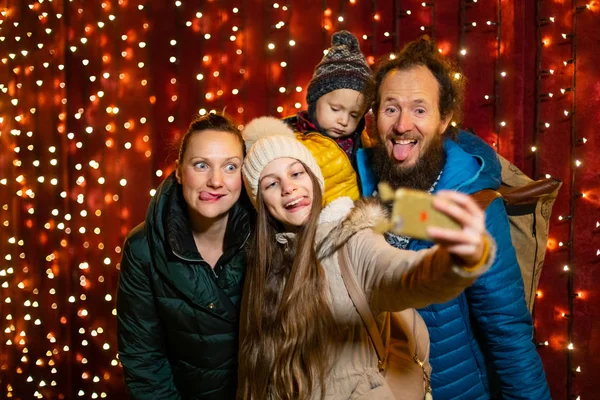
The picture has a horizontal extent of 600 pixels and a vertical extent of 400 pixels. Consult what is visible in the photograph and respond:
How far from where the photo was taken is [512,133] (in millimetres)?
2783

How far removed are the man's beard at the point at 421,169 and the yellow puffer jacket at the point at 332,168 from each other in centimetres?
17

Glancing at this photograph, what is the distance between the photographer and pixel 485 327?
143 centimetres

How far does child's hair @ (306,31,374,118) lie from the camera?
6.02ft

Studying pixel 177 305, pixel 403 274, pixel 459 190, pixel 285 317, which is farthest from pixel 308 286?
pixel 177 305

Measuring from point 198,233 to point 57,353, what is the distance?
2.18m

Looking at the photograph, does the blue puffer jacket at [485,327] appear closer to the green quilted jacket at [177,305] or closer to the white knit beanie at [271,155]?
the white knit beanie at [271,155]

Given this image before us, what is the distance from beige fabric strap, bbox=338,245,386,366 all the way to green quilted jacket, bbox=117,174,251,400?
1.92 feet

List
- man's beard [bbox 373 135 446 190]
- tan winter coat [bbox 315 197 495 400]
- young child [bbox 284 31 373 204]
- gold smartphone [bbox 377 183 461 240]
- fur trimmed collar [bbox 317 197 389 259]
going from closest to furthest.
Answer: gold smartphone [bbox 377 183 461 240] → tan winter coat [bbox 315 197 495 400] → fur trimmed collar [bbox 317 197 389 259] → man's beard [bbox 373 135 446 190] → young child [bbox 284 31 373 204]

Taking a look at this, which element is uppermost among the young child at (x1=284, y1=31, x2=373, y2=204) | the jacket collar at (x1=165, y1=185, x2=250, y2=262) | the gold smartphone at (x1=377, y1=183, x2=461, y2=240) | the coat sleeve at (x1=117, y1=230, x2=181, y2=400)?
the young child at (x1=284, y1=31, x2=373, y2=204)

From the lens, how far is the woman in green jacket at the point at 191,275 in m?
1.60

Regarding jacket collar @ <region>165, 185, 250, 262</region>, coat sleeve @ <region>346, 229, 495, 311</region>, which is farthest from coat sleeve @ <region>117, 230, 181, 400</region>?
coat sleeve @ <region>346, 229, 495, 311</region>

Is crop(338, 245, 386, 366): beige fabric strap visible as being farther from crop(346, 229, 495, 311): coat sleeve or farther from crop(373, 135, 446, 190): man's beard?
crop(373, 135, 446, 190): man's beard

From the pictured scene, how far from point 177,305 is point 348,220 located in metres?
0.78

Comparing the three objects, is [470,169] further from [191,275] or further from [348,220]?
[191,275]
